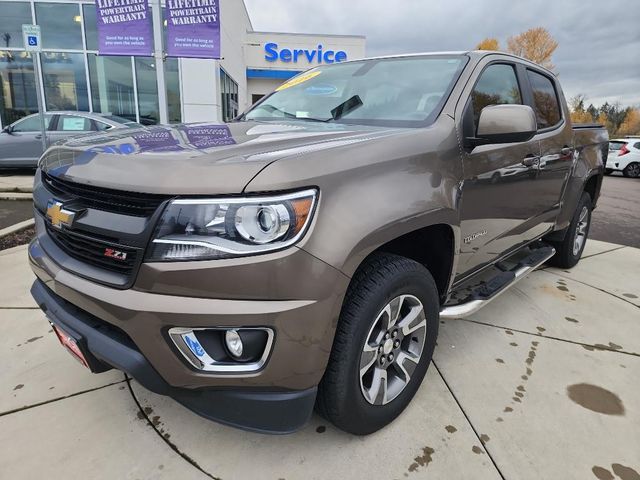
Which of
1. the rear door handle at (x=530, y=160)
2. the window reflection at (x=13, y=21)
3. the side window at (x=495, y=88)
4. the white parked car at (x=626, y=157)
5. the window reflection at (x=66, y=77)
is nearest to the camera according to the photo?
the side window at (x=495, y=88)

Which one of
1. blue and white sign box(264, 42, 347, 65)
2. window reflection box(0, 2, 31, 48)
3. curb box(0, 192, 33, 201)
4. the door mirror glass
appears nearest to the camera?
the door mirror glass

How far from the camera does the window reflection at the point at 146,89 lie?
13.2 metres

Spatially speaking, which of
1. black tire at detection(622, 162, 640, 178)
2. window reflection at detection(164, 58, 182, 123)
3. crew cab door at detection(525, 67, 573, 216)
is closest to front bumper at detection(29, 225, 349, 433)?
crew cab door at detection(525, 67, 573, 216)

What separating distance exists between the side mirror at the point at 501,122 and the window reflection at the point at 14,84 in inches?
572

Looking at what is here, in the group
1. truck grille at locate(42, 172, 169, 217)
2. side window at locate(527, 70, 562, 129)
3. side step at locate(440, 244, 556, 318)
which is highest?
side window at locate(527, 70, 562, 129)

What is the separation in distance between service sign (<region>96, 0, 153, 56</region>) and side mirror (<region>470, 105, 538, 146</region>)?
31.6ft

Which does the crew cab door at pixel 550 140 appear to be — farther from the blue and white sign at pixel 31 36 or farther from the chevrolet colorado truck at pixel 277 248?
Result: the blue and white sign at pixel 31 36

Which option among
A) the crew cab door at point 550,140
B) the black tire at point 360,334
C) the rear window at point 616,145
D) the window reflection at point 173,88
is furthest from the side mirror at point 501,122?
the rear window at point 616,145

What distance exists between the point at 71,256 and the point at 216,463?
108 centimetres

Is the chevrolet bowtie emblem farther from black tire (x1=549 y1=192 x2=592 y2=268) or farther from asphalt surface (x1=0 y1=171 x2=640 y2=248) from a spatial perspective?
asphalt surface (x1=0 y1=171 x2=640 y2=248)

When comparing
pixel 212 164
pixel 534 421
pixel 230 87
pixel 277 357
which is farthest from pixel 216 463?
pixel 230 87

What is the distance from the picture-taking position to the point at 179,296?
4.89 ft

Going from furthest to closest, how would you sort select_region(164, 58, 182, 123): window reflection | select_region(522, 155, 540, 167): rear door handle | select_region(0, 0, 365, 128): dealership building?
1. select_region(164, 58, 182, 123): window reflection
2. select_region(0, 0, 365, 128): dealership building
3. select_region(522, 155, 540, 167): rear door handle

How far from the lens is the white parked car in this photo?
1758cm
